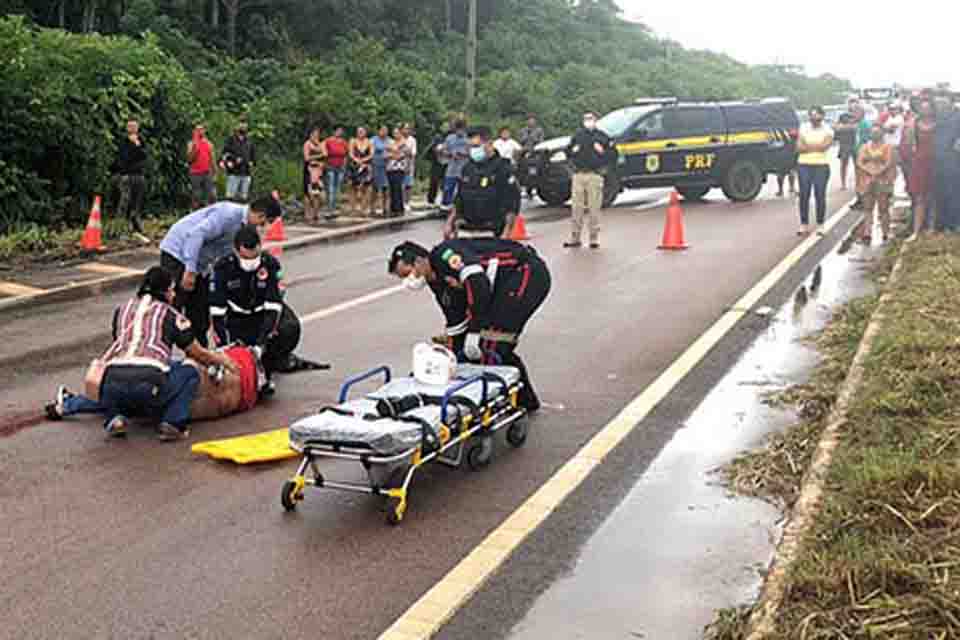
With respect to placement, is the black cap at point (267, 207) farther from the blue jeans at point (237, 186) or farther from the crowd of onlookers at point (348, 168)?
the blue jeans at point (237, 186)

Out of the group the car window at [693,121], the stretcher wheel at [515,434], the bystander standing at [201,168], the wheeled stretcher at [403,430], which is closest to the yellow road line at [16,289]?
the bystander standing at [201,168]

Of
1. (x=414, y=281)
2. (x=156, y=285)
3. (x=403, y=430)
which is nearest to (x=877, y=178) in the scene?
(x=414, y=281)

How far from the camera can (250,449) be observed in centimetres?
788

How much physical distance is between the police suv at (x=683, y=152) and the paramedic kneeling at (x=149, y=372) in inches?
661

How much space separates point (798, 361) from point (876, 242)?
819cm

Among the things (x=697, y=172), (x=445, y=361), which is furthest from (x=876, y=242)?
(x=445, y=361)

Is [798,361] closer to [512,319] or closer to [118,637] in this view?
[512,319]

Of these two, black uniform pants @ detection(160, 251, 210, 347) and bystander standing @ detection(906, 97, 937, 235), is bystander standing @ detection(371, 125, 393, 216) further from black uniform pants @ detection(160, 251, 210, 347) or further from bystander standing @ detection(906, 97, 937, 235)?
black uniform pants @ detection(160, 251, 210, 347)

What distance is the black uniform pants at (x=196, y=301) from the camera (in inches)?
388

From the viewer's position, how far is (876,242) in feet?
59.1

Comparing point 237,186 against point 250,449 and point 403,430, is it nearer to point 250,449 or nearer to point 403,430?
point 250,449

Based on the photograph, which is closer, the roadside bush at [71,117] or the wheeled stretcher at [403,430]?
the wheeled stretcher at [403,430]

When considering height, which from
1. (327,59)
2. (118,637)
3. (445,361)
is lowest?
(118,637)

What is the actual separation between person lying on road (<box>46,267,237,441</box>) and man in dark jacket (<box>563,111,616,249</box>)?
33.4 ft
